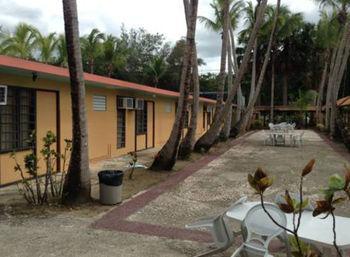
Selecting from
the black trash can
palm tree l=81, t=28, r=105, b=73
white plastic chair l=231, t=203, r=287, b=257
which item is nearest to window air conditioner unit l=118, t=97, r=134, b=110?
the black trash can

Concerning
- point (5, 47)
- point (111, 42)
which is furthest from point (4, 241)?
point (111, 42)

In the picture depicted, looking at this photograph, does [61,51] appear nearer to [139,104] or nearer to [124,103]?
[139,104]

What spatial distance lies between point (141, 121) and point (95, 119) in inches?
174

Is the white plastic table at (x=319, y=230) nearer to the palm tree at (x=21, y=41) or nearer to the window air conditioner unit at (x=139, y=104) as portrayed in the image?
the window air conditioner unit at (x=139, y=104)

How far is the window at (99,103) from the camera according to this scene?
44.2 ft

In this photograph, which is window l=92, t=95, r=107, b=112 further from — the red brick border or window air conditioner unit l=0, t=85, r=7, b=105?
the red brick border

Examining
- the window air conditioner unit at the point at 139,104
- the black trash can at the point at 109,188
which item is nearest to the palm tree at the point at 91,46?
the window air conditioner unit at the point at 139,104

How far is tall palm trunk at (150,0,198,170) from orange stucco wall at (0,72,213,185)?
2.58 m

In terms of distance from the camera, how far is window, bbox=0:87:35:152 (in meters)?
9.38

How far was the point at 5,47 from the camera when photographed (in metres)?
30.5

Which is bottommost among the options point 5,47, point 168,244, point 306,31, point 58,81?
point 168,244

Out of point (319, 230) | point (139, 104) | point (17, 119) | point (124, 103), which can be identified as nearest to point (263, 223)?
point (319, 230)

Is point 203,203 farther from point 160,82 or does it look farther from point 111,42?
point 160,82

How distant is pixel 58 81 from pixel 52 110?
0.74 meters
